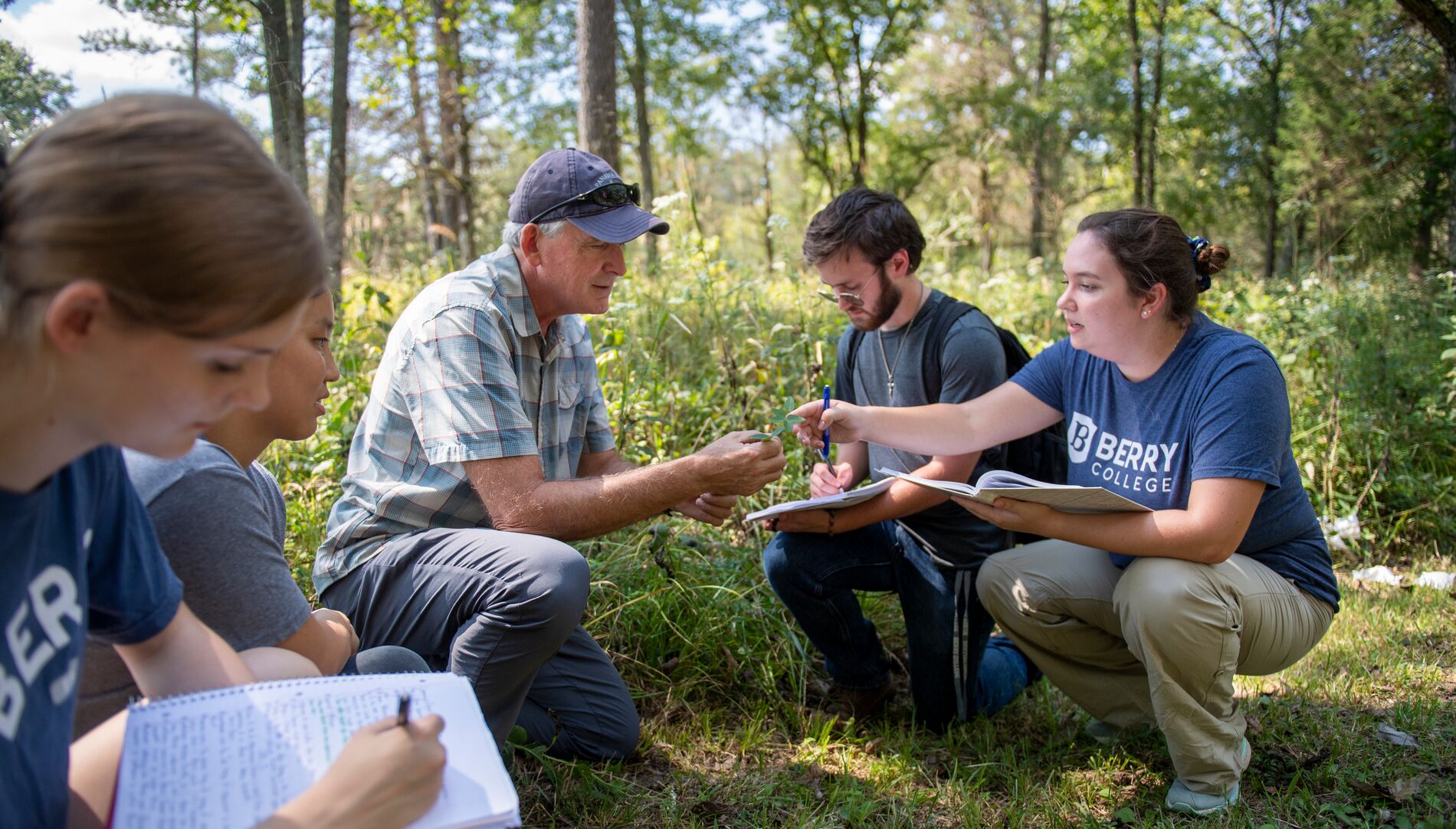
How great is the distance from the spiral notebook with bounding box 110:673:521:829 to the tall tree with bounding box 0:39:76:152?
1986mm

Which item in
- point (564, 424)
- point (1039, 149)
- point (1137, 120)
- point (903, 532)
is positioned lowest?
point (903, 532)

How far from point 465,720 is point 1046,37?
66.4 feet

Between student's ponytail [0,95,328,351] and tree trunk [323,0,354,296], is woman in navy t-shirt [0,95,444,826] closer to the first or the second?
student's ponytail [0,95,328,351]

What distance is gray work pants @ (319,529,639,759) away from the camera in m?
2.32

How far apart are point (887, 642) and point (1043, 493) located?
4.54 ft

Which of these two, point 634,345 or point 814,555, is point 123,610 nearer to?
point 814,555

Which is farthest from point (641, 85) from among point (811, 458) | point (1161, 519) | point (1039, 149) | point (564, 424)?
point (1161, 519)

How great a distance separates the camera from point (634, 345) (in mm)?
4414

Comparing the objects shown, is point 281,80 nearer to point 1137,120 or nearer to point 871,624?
point 871,624

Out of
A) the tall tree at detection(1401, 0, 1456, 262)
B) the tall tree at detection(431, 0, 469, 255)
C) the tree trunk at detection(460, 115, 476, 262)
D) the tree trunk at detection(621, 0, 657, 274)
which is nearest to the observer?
the tall tree at detection(1401, 0, 1456, 262)

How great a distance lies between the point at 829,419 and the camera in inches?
119

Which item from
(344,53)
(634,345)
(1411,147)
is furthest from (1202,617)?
(1411,147)

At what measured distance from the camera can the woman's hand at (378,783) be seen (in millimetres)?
1111

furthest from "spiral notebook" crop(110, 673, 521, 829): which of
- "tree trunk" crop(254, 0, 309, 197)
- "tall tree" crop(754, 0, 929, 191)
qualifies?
"tall tree" crop(754, 0, 929, 191)
